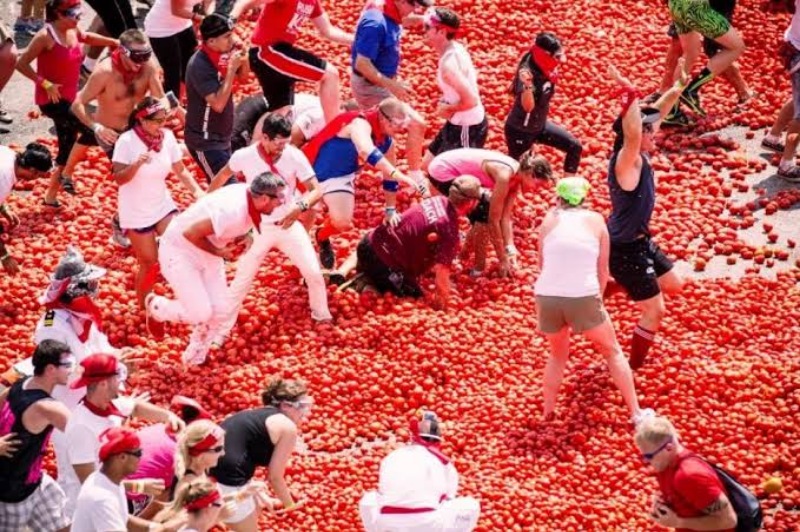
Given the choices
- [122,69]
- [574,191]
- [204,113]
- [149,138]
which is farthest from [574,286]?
[122,69]

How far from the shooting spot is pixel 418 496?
9.47 meters

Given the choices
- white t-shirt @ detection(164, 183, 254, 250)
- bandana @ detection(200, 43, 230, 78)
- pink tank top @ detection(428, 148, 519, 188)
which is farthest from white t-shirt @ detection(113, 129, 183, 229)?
pink tank top @ detection(428, 148, 519, 188)

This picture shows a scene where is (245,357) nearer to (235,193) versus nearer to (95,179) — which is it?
(235,193)

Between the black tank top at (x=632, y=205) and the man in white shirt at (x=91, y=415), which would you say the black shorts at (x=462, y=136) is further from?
the man in white shirt at (x=91, y=415)

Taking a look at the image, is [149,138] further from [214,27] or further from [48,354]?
[48,354]

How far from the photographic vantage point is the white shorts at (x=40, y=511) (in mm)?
9680

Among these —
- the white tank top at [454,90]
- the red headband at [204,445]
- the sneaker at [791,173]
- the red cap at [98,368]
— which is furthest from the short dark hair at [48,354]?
the sneaker at [791,173]

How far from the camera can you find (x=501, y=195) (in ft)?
41.9

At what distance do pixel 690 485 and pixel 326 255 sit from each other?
498 centimetres

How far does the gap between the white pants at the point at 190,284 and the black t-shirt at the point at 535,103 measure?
3163mm

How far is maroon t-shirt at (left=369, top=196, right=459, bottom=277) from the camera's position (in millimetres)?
12516

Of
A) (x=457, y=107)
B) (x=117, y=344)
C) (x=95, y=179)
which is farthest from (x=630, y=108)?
(x=95, y=179)

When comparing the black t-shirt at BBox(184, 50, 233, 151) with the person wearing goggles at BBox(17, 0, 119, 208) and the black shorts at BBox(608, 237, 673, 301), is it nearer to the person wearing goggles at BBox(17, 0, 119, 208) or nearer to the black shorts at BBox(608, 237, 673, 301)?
the person wearing goggles at BBox(17, 0, 119, 208)

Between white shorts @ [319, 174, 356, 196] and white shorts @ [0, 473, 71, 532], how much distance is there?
4.22 meters
